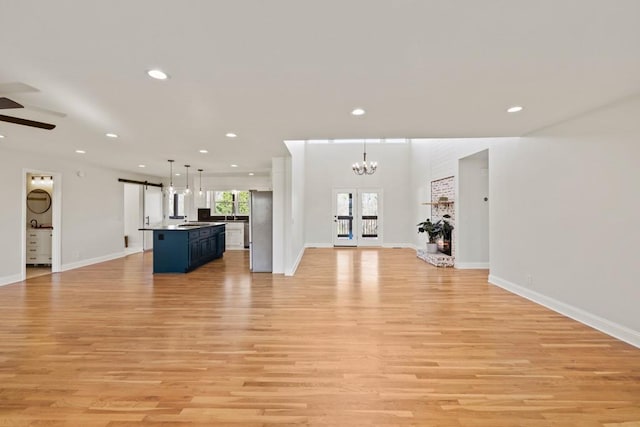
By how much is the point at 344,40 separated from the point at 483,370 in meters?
2.73

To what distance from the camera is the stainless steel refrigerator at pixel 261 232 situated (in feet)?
20.4

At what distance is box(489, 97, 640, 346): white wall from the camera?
9.46 ft

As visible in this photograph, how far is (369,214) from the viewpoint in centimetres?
1037

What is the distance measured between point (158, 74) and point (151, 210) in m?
8.62

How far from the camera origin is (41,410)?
192cm

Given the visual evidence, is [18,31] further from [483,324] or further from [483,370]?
[483,324]

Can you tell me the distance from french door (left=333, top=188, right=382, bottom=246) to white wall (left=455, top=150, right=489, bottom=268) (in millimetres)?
4124

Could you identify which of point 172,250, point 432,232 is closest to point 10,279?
point 172,250

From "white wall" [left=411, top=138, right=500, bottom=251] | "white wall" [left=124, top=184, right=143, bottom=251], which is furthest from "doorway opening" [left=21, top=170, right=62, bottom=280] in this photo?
"white wall" [left=411, top=138, right=500, bottom=251]

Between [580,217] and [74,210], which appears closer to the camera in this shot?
[580,217]

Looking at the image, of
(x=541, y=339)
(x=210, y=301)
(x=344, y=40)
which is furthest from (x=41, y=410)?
(x=541, y=339)

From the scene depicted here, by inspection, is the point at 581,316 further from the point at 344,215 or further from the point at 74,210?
the point at 74,210

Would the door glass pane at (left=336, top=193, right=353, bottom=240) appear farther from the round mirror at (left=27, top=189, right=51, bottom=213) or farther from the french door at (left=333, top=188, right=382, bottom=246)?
the round mirror at (left=27, top=189, right=51, bottom=213)

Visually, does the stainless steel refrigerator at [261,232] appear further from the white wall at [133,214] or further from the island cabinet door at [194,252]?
the white wall at [133,214]
